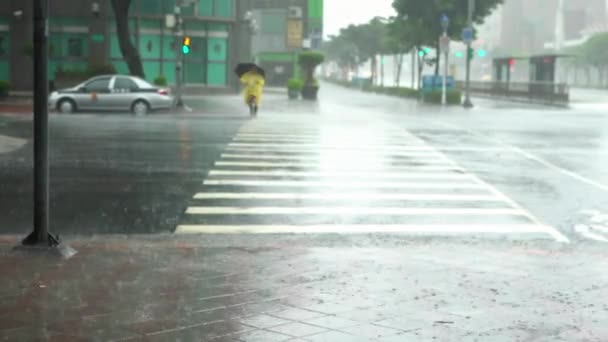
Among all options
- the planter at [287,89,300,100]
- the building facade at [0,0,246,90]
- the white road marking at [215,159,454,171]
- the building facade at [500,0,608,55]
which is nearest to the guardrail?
the planter at [287,89,300,100]

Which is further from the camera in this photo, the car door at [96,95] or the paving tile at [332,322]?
the car door at [96,95]

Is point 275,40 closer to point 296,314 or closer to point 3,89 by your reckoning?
point 3,89

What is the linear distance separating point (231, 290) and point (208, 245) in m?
2.25

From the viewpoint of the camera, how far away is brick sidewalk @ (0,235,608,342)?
6.38 metres

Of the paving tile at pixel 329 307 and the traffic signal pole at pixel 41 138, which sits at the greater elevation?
the traffic signal pole at pixel 41 138

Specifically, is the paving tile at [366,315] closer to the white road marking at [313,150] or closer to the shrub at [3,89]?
the white road marking at [313,150]

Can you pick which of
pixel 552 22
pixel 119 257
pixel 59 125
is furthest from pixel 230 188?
pixel 552 22

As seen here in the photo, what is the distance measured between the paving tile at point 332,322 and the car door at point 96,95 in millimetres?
28538

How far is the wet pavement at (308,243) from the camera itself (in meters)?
6.64

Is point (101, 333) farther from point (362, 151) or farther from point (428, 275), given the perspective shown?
point (362, 151)

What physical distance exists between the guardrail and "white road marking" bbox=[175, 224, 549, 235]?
138 feet

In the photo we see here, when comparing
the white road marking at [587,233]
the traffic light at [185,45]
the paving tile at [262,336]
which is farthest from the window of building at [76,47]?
the paving tile at [262,336]

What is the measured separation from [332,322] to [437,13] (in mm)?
53039

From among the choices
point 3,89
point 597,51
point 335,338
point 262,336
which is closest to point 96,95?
point 3,89
